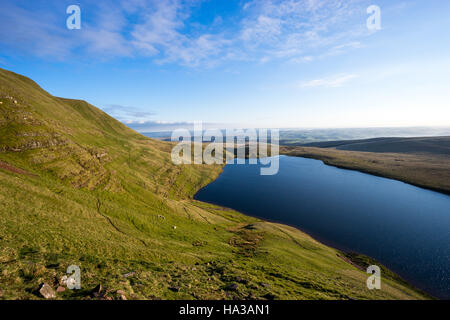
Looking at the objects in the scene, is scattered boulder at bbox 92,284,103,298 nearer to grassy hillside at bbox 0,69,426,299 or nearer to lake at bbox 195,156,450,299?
grassy hillside at bbox 0,69,426,299

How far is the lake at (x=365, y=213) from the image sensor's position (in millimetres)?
48213

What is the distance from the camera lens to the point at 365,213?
7738 cm

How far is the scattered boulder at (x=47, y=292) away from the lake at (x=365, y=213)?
6719cm

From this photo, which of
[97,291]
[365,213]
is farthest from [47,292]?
[365,213]

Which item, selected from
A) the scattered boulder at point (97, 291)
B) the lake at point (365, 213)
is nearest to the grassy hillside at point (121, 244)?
the scattered boulder at point (97, 291)

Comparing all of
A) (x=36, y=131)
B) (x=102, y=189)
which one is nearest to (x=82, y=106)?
(x=36, y=131)

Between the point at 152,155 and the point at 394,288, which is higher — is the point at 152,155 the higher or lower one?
the higher one

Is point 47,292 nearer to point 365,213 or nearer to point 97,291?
point 97,291

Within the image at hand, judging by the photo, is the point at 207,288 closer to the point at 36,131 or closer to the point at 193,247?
the point at 193,247

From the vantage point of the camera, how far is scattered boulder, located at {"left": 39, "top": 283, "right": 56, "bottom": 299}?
12.0 metres

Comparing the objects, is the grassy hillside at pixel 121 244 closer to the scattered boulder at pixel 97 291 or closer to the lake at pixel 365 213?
the scattered boulder at pixel 97 291

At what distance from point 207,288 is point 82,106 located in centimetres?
17985

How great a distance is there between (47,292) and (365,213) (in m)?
102
